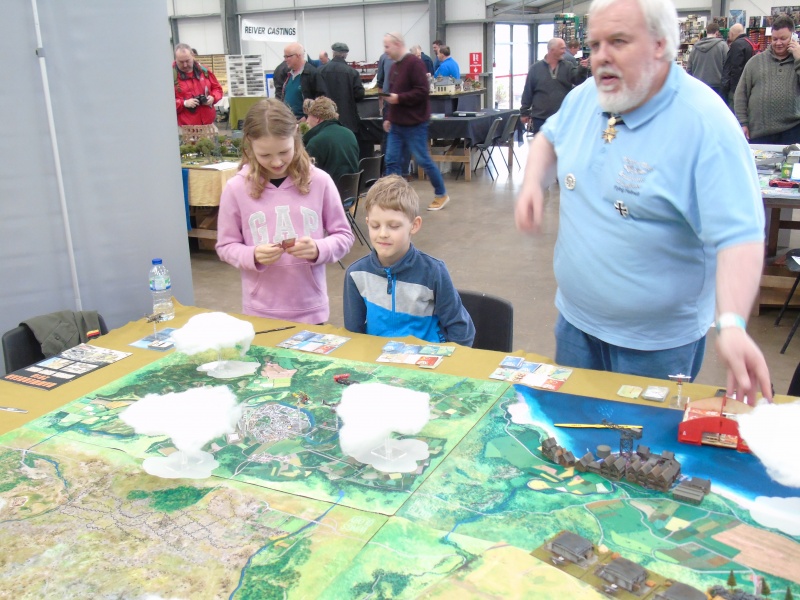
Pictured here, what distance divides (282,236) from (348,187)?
3.12 meters

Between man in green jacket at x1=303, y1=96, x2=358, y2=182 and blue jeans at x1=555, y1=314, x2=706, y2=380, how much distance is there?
13.1 ft

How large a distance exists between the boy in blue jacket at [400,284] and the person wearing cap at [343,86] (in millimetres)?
5968

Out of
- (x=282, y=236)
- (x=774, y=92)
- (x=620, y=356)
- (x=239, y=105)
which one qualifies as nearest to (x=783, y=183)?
(x=774, y=92)

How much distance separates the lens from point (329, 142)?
5824 millimetres

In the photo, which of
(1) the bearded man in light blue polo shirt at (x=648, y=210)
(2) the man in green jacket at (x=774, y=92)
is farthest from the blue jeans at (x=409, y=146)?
(1) the bearded man in light blue polo shirt at (x=648, y=210)

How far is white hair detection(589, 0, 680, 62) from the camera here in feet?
5.35

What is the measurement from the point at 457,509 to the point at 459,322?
103 cm

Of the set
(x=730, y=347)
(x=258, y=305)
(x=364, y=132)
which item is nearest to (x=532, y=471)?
(x=730, y=347)

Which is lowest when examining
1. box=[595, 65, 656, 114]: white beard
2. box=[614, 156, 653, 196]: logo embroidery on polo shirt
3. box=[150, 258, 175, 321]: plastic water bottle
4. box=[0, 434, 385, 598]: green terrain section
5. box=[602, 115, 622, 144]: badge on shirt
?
box=[0, 434, 385, 598]: green terrain section

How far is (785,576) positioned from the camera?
1.16 m

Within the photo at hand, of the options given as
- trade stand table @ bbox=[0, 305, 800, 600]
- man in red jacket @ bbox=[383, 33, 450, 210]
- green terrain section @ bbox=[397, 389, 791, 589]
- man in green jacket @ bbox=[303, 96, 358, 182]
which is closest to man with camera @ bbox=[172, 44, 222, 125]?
man in green jacket @ bbox=[303, 96, 358, 182]

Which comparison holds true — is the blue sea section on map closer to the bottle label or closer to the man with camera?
the bottle label

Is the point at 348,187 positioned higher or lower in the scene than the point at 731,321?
lower

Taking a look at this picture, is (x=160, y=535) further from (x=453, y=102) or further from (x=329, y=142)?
(x=453, y=102)
